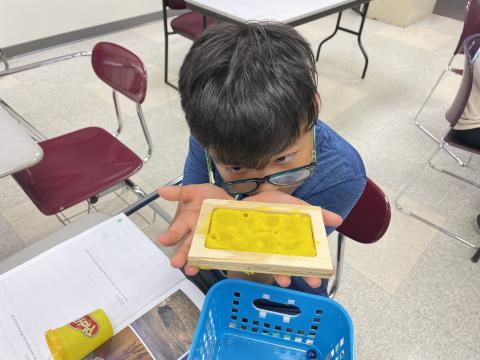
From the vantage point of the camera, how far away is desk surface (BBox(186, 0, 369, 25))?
176cm

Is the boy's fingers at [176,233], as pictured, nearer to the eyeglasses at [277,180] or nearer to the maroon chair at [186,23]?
the eyeglasses at [277,180]

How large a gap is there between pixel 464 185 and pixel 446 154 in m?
0.29

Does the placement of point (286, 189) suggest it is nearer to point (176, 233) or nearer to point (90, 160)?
point (176, 233)

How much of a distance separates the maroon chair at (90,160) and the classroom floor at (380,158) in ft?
1.35

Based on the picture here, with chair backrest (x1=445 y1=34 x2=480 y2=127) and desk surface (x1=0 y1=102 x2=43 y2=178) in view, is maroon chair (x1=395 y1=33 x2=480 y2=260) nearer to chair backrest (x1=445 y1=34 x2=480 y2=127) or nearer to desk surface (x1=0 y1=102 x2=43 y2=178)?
chair backrest (x1=445 y1=34 x2=480 y2=127)

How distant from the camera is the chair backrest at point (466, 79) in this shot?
128 centimetres

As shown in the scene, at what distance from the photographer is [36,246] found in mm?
780

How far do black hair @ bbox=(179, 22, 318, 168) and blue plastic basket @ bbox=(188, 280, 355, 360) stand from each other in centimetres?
22

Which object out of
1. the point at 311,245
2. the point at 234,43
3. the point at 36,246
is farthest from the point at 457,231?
the point at 36,246

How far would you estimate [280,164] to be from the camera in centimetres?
57

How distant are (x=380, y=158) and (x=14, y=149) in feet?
6.18

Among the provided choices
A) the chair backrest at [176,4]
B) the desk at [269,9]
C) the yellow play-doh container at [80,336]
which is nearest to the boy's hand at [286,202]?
the yellow play-doh container at [80,336]

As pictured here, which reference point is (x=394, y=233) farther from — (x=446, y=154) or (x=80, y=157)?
(x=80, y=157)

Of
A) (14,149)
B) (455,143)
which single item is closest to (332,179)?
(14,149)
